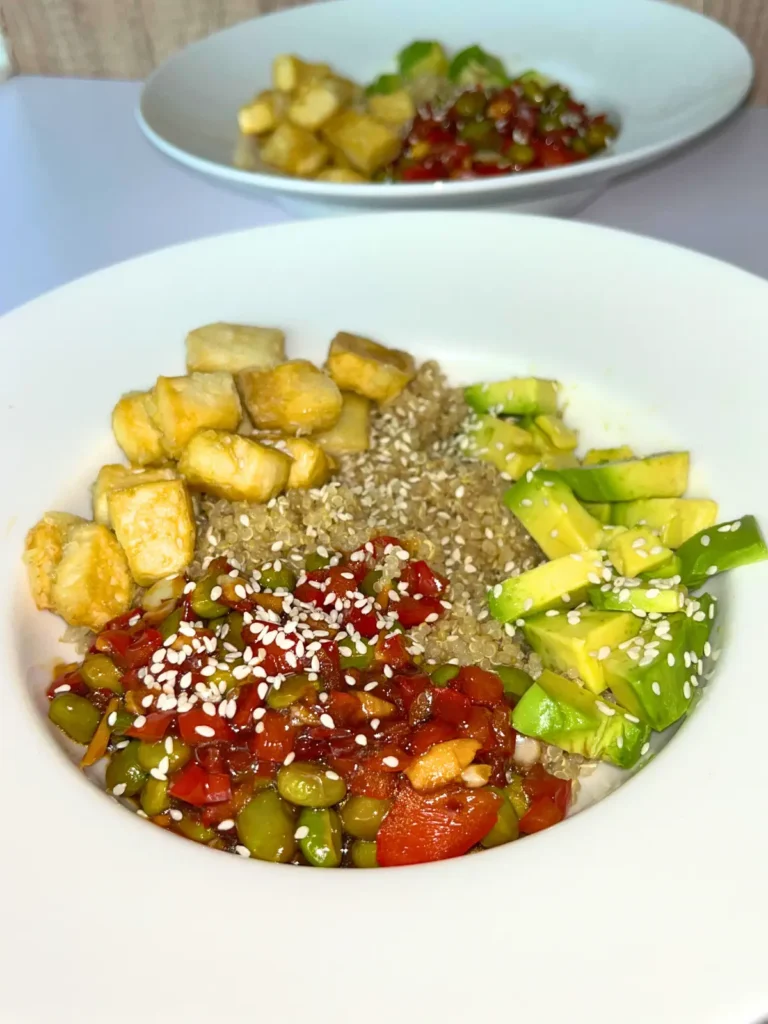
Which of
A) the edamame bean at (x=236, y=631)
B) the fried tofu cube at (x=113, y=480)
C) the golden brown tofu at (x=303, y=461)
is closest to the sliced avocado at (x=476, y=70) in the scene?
the golden brown tofu at (x=303, y=461)

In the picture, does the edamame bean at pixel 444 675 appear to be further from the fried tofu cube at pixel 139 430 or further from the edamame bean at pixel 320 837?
the fried tofu cube at pixel 139 430

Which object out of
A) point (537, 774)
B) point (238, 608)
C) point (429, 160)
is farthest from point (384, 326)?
point (537, 774)

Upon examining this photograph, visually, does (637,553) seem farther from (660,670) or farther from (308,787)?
(308,787)

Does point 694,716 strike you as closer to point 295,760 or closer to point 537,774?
point 537,774

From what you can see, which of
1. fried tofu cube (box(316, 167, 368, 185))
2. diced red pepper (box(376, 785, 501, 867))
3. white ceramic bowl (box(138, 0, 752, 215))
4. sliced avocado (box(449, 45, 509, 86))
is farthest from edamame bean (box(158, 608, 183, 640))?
sliced avocado (box(449, 45, 509, 86))

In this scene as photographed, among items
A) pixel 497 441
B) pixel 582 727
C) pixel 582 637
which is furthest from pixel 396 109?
pixel 582 727

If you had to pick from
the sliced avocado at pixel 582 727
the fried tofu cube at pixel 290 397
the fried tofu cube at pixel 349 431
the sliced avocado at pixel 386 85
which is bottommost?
the sliced avocado at pixel 582 727
